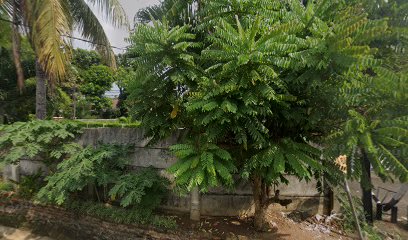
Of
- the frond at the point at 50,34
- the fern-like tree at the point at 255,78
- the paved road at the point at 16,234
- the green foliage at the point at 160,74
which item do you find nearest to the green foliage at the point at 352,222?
the fern-like tree at the point at 255,78

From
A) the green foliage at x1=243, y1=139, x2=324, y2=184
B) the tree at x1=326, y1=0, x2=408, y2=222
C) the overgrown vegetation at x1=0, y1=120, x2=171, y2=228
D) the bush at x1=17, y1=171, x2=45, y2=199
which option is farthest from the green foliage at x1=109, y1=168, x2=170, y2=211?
the tree at x1=326, y1=0, x2=408, y2=222

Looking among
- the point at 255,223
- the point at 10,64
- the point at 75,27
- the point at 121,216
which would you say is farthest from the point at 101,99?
the point at 255,223

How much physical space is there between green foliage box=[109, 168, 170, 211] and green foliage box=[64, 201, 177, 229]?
0.17 metres

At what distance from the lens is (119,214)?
6.12 meters

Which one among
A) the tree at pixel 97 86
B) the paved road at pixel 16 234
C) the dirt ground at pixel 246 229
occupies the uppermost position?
the tree at pixel 97 86

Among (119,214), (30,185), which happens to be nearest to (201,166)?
(119,214)

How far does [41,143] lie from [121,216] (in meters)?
2.63

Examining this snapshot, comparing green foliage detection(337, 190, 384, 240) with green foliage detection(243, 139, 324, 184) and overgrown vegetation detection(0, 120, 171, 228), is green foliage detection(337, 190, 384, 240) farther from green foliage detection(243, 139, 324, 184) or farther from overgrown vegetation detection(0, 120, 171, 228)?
overgrown vegetation detection(0, 120, 171, 228)

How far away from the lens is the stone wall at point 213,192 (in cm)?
627

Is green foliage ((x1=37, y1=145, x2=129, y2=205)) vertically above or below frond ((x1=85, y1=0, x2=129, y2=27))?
below

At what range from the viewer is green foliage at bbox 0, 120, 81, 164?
6660 millimetres

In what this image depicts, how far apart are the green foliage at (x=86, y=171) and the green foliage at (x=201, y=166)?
2.17m

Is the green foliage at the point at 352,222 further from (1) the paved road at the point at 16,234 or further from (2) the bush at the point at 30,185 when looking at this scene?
(2) the bush at the point at 30,185

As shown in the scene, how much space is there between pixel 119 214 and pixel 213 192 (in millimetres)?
1943
